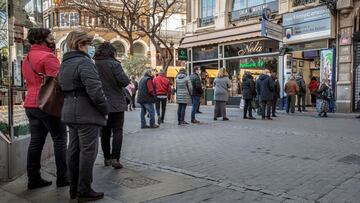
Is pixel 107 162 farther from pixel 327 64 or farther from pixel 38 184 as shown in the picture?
pixel 327 64

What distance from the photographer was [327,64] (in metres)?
18.7

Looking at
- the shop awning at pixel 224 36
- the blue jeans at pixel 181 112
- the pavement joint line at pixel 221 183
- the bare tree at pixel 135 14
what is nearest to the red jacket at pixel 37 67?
the pavement joint line at pixel 221 183

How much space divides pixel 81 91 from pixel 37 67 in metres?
0.91

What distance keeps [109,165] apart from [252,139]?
153 inches

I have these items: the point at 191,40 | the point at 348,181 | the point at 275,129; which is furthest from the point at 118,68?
the point at 191,40

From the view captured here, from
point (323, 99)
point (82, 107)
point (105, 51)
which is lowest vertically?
point (323, 99)

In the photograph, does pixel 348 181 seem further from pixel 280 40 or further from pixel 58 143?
pixel 280 40

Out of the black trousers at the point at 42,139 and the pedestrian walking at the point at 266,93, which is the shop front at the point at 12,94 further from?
the pedestrian walking at the point at 266,93

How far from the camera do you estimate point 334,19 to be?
1834 cm

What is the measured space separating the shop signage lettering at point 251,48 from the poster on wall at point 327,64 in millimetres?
3885

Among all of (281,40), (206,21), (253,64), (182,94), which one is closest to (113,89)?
(182,94)

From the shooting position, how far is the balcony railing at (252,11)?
71.4 feet

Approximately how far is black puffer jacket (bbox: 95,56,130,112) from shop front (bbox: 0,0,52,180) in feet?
3.65

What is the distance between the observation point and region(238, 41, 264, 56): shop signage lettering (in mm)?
22203
